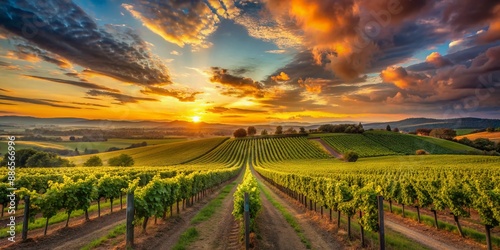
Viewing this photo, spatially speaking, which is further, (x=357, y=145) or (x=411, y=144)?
(x=411, y=144)

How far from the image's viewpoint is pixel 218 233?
1373cm

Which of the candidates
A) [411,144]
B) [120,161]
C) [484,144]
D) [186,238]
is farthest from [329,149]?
[186,238]

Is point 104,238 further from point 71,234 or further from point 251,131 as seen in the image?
point 251,131

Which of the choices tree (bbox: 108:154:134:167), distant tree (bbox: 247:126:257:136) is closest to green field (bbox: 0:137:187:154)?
tree (bbox: 108:154:134:167)

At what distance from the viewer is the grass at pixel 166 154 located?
98.9m

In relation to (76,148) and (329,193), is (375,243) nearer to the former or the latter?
(329,193)

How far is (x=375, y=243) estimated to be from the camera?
12367 mm

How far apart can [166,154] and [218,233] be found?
354 ft

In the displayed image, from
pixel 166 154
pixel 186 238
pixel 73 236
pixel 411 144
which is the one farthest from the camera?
pixel 411 144

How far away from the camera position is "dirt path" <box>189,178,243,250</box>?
11.6 metres

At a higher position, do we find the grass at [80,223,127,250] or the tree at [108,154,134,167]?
the grass at [80,223,127,250]

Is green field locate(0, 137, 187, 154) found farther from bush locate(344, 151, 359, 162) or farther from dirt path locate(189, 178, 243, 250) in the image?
bush locate(344, 151, 359, 162)

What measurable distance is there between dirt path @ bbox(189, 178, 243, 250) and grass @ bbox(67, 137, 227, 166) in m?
85.3

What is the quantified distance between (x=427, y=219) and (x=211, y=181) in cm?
2355
